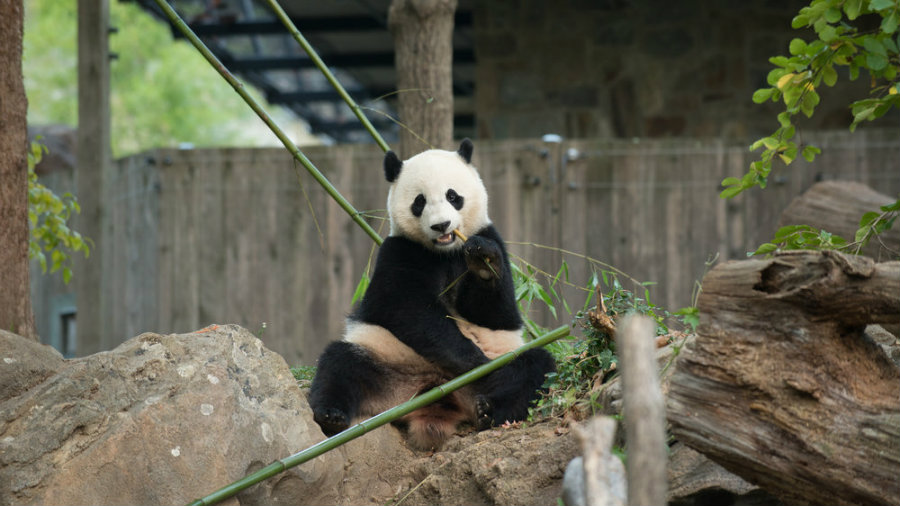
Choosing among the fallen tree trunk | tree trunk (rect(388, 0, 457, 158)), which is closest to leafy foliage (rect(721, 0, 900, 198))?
the fallen tree trunk

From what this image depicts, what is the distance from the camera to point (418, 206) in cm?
448

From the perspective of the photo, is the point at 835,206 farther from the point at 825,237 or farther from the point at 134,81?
the point at 134,81

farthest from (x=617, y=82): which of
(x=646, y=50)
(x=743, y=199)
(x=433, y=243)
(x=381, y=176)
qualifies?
(x=433, y=243)

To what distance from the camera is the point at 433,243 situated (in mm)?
4453

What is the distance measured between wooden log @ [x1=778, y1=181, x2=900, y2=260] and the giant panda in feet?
12.5

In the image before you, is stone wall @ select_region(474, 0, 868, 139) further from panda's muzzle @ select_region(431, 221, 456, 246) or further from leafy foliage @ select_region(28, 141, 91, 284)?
panda's muzzle @ select_region(431, 221, 456, 246)

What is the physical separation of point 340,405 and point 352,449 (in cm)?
19

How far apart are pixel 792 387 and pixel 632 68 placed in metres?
8.15

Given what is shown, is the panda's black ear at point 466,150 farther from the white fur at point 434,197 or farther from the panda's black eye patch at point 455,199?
the panda's black eye patch at point 455,199

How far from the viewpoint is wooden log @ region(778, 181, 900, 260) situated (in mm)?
7449

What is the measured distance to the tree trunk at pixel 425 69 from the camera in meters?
6.40

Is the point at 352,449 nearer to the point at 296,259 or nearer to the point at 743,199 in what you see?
the point at 296,259

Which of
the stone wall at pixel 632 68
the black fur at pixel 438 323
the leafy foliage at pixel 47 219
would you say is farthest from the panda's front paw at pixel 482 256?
the stone wall at pixel 632 68

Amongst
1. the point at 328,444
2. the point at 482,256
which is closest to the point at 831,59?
the point at 482,256
